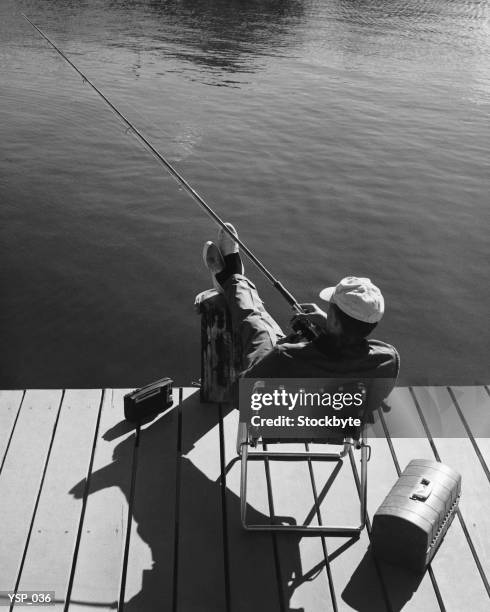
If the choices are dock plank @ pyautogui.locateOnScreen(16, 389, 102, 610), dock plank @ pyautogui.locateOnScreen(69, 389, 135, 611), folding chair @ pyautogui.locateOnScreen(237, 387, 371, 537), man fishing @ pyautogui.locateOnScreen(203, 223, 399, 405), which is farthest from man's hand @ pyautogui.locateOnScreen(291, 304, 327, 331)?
dock plank @ pyautogui.locateOnScreen(16, 389, 102, 610)

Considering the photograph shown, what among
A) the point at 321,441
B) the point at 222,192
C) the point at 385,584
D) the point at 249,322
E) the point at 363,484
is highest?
the point at 249,322

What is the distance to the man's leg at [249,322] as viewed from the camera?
322 centimetres

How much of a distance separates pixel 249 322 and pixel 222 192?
595cm

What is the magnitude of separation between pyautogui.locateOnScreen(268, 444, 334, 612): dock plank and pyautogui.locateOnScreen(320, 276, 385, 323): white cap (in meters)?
0.96

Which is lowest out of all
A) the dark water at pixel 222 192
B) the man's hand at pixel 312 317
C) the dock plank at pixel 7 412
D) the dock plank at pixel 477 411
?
the dark water at pixel 222 192

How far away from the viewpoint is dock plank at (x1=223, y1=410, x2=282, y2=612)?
108 inches

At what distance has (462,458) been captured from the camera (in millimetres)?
3494

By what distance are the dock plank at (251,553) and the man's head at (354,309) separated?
898 millimetres

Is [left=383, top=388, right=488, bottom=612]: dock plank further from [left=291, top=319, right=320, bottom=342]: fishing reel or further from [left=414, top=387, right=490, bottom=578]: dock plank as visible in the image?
[left=291, top=319, right=320, bottom=342]: fishing reel

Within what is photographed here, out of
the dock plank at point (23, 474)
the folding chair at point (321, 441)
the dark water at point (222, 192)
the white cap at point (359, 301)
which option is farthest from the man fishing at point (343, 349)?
the dark water at point (222, 192)

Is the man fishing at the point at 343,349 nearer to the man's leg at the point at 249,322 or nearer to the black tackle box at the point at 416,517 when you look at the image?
the man's leg at the point at 249,322

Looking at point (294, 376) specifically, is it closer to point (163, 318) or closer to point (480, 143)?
point (163, 318)

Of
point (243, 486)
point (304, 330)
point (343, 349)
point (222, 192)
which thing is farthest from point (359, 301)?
point (222, 192)

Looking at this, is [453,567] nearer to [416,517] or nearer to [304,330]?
[416,517]
